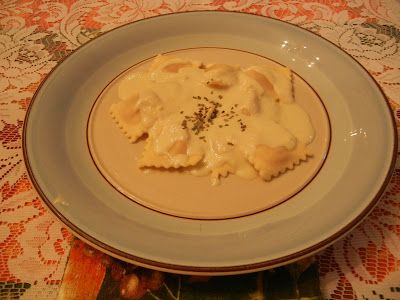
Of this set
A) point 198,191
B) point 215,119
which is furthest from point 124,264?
point 215,119

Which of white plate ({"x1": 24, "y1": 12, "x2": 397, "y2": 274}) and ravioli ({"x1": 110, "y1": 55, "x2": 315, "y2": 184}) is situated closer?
white plate ({"x1": 24, "y1": 12, "x2": 397, "y2": 274})

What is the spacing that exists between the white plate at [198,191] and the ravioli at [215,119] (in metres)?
0.19

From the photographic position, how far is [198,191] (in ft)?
6.08

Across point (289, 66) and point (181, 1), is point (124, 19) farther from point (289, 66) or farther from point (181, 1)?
point (289, 66)

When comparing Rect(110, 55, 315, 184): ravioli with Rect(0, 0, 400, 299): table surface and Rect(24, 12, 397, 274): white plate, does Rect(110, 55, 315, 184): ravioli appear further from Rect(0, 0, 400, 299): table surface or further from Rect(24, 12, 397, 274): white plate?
Rect(0, 0, 400, 299): table surface

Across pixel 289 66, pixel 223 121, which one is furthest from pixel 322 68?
pixel 223 121

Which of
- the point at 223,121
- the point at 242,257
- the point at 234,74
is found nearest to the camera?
the point at 242,257

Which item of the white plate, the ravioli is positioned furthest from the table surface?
the ravioli

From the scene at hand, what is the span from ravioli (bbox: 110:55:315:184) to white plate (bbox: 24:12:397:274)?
190mm

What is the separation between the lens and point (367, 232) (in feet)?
5.70

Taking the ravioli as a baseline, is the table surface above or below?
below

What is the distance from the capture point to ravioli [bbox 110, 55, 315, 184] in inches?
76.8

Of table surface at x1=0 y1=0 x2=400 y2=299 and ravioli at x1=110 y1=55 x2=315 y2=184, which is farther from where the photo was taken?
ravioli at x1=110 y1=55 x2=315 y2=184

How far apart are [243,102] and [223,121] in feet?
0.61
